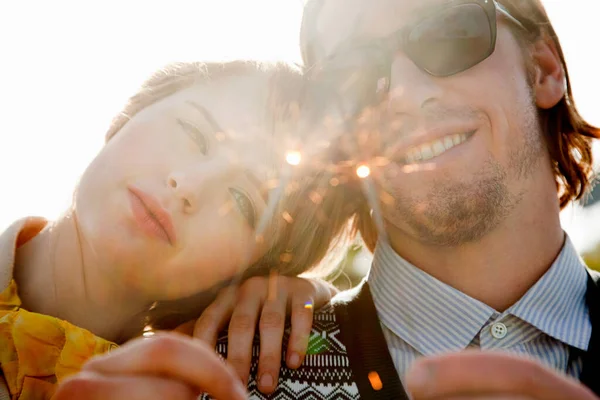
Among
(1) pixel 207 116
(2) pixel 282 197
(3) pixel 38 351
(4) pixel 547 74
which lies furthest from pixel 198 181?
(4) pixel 547 74

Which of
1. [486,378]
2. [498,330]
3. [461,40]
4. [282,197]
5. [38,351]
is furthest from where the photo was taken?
[282,197]

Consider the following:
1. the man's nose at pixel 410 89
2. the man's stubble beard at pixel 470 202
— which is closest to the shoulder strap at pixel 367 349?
the man's stubble beard at pixel 470 202

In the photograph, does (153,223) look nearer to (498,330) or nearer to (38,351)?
(38,351)

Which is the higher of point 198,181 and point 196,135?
point 196,135

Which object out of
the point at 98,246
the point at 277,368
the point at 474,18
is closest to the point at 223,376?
the point at 277,368

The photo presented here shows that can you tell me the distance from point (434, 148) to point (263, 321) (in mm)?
1045

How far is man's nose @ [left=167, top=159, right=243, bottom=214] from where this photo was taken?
186cm

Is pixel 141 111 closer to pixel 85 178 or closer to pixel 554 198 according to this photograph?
pixel 85 178

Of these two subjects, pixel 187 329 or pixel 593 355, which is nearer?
pixel 593 355

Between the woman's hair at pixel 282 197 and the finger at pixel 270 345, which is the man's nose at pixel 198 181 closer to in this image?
the woman's hair at pixel 282 197

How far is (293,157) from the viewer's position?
226cm

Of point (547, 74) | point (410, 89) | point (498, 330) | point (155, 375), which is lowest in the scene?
point (498, 330)

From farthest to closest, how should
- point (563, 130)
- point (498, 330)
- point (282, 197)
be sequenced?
point (563, 130), point (282, 197), point (498, 330)

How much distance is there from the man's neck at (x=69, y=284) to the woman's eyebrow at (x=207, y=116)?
65 cm
